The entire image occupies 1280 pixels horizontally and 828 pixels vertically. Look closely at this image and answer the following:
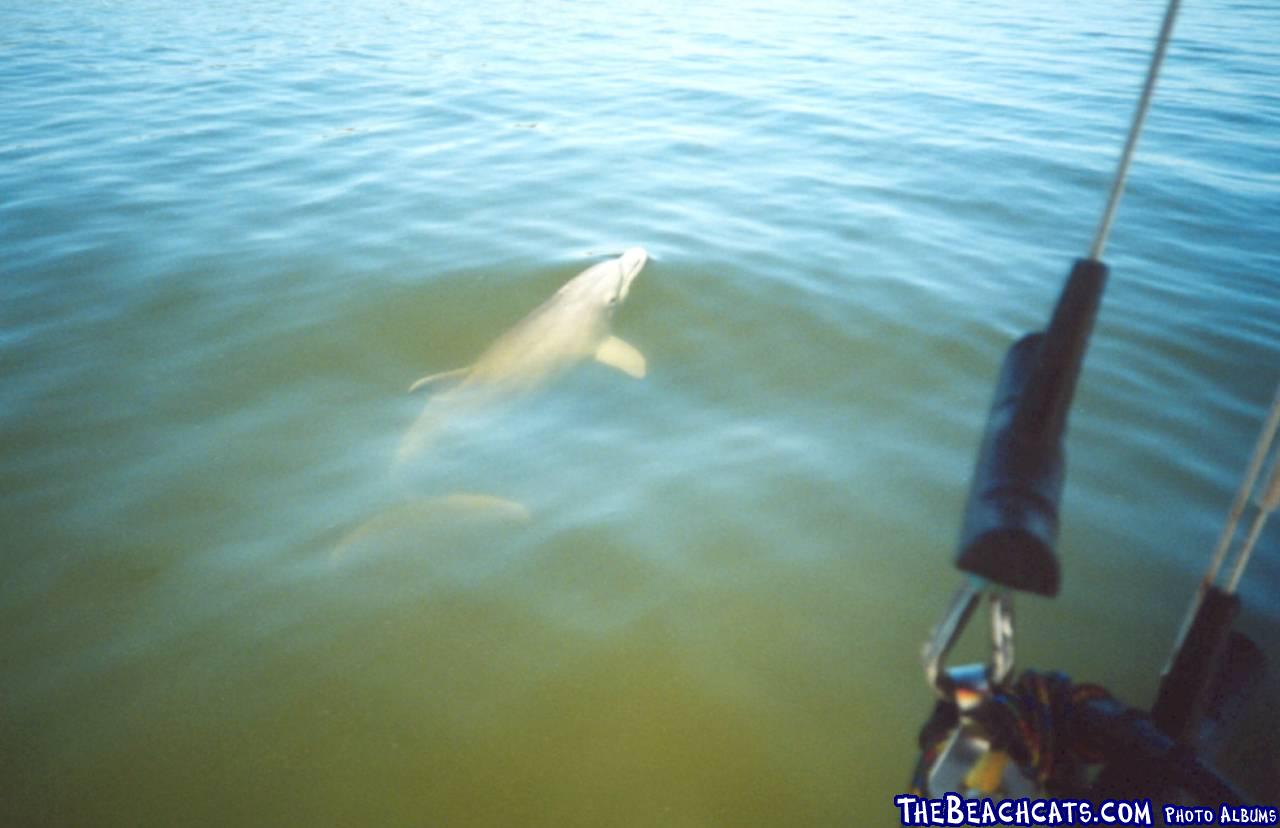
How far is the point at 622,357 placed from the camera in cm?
613

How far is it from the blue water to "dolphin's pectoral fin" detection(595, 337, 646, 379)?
0.12m

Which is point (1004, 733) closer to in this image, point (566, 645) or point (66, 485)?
point (566, 645)

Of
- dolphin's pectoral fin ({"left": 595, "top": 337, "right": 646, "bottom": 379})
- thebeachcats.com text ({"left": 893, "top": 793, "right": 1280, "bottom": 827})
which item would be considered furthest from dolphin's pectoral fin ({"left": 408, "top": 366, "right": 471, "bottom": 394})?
thebeachcats.com text ({"left": 893, "top": 793, "right": 1280, "bottom": 827})

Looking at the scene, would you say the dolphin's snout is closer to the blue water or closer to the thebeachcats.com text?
the blue water

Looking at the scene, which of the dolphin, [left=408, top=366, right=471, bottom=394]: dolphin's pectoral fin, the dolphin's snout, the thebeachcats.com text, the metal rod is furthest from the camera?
the dolphin's snout

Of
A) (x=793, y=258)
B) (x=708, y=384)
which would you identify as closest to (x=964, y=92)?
(x=793, y=258)

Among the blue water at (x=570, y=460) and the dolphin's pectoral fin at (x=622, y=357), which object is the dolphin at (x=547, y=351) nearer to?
the dolphin's pectoral fin at (x=622, y=357)

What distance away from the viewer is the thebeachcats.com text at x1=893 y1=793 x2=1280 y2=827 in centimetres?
183

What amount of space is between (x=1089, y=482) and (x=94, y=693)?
5748 millimetres

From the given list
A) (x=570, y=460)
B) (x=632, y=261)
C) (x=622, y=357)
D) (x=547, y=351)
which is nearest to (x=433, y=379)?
(x=547, y=351)

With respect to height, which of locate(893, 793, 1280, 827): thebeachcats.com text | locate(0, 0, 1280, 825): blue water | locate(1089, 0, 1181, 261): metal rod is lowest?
locate(0, 0, 1280, 825): blue water

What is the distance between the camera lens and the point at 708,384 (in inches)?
225

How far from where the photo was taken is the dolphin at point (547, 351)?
5.45m

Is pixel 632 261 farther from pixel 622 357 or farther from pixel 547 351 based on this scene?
pixel 547 351
